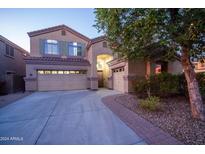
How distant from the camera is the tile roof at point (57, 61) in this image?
13.1 meters

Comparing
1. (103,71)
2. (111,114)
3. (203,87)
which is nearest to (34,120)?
(111,114)

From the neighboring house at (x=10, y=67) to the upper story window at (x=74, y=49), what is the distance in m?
6.07

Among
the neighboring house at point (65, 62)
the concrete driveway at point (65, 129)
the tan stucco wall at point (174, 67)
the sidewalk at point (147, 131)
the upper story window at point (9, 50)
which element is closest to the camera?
the sidewalk at point (147, 131)

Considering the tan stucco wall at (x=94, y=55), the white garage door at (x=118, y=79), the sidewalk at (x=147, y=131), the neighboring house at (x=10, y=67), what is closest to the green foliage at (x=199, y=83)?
the white garage door at (x=118, y=79)

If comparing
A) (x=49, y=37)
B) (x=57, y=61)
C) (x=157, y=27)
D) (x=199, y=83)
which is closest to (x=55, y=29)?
(x=49, y=37)

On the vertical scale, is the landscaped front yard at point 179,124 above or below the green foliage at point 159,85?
below

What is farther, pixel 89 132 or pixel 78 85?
pixel 78 85

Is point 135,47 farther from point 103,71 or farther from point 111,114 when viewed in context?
point 103,71

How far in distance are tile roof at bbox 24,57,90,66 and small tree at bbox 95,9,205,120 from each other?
28.6ft

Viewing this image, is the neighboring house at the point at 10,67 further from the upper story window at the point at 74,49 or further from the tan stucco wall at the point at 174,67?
the tan stucco wall at the point at 174,67

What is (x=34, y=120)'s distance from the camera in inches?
197

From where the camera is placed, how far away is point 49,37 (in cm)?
1469

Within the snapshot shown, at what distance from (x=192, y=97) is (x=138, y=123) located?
2471 mm

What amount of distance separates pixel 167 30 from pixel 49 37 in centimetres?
1297
